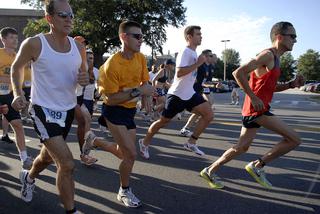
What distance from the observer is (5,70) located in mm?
6004

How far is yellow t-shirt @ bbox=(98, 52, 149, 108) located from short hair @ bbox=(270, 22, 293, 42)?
5.29ft

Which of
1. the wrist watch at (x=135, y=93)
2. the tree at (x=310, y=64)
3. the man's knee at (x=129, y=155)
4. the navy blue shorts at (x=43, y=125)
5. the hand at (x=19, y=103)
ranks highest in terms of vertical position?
the tree at (x=310, y=64)

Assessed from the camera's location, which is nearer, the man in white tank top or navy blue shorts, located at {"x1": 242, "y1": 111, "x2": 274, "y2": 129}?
the man in white tank top

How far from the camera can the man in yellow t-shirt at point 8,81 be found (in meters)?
5.66

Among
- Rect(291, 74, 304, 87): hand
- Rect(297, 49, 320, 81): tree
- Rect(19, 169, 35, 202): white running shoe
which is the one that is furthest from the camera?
Rect(297, 49, 320, 81): tree

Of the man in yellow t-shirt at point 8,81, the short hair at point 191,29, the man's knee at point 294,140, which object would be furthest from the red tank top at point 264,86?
the man in yellow t-shirt at point 8,81

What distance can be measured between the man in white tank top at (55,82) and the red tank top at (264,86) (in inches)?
80.8

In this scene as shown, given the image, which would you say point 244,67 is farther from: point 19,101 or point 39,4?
point 39,4

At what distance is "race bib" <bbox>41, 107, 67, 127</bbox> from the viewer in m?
3.57

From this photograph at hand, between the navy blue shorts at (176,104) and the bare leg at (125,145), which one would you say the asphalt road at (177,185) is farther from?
the navy blue shorts at (176,104)

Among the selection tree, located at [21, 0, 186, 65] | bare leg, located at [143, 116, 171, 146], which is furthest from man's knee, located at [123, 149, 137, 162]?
tree, located at [21, 0, 186, 65]

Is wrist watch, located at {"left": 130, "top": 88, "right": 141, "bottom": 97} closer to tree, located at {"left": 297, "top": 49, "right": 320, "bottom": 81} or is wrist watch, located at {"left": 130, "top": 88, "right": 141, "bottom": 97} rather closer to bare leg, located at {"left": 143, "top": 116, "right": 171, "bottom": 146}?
bare leg, located at {"left": 143, "top": 116, "right": 171, "bottom": 146}

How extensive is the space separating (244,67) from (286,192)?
1.64 metres

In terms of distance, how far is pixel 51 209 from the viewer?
163 inches
